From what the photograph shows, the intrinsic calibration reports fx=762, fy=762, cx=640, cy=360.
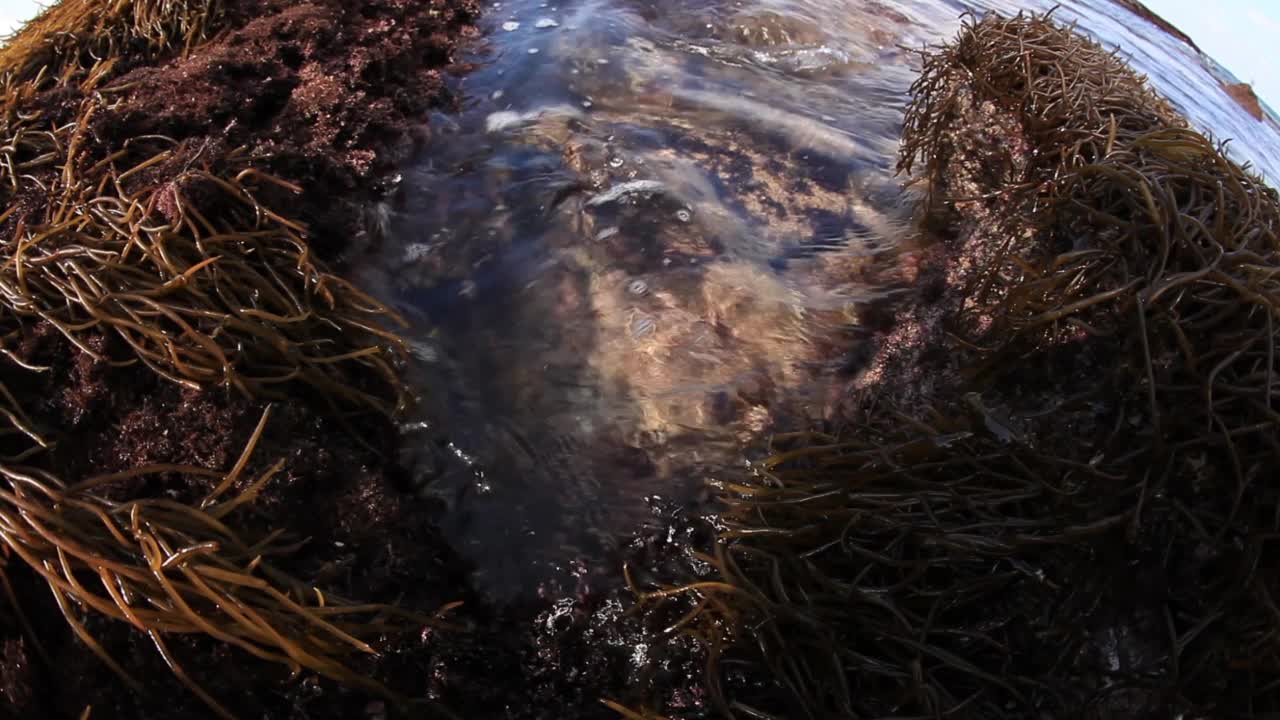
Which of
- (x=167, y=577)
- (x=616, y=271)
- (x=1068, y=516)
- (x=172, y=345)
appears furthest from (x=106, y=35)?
(x=1068, y=516)

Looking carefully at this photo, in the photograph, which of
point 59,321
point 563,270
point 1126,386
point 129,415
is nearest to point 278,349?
point 129,415

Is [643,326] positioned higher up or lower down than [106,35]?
higher up

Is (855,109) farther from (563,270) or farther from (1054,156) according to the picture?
(563,270)

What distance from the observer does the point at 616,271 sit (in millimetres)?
2465

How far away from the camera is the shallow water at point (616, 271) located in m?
2.14

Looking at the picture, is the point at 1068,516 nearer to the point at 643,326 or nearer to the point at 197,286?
the point at 643,326

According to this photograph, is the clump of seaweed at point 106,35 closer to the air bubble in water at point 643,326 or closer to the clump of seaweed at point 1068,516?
the air bubble in water at point 643,326

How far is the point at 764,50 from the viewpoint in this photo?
356 centimetres

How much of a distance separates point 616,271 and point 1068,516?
143 centimetres

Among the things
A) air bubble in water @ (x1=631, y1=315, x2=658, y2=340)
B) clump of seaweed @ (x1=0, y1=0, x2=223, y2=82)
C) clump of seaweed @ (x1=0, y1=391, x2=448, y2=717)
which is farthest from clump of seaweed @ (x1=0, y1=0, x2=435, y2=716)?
air bubble in water @ (x1=631, y1=315, x2=658, y2=340)

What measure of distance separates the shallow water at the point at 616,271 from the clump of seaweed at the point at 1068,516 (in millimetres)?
278

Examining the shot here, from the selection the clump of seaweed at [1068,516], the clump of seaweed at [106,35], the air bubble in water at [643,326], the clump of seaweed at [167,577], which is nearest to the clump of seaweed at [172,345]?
the clump of seaweed at [167,577]

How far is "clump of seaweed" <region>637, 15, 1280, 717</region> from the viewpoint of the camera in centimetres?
172

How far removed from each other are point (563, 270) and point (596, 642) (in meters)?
1.15
